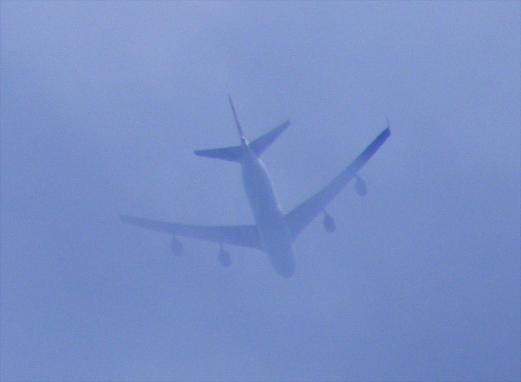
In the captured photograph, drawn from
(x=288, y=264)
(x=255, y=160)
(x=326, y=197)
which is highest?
(x=255, y=160)

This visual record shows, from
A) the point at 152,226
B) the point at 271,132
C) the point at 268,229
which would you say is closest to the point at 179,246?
the point at 152,226

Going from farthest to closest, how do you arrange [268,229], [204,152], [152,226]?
1. [152,226]
2. [268,229]
3. [204,152]

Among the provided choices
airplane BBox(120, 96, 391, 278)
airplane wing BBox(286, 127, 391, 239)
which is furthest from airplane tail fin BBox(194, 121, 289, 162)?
airplane wing BBox(286, 127, 391, 239)

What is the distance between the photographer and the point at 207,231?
71.6 m

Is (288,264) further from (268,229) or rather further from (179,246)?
(179,246)

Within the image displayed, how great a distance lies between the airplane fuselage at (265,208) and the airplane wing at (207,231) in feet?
6.45

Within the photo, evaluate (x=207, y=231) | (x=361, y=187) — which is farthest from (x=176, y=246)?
(x=361, y=187)

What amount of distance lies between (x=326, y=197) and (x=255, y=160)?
7874mm

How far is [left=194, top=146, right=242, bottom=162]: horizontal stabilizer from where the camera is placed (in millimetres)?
62469

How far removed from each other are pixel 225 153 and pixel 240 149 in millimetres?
1258

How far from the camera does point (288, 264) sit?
70.1 m

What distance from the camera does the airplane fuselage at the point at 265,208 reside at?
65.5 m

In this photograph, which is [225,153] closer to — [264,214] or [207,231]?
[264,214]

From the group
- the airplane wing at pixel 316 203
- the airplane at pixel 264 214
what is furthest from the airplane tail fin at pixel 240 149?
the airplane wing at pixel 316 203
